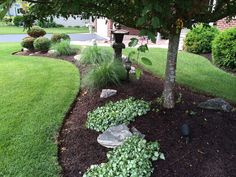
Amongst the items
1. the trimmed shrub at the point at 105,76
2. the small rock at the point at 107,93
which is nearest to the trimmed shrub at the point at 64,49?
the trimmed shrub at the point at 105,76

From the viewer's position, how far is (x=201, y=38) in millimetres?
8758

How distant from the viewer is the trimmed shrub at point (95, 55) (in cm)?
655

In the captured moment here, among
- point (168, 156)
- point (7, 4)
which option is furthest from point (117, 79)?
point (7, 4)

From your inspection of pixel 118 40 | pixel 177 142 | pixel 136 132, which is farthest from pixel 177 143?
pixel 118 40

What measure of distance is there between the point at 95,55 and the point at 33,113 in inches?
114

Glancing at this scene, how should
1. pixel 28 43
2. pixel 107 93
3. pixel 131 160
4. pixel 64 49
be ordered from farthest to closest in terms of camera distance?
pixel 28 43 → pixel 64 49 → pixel 107 93 → pixel 131 160

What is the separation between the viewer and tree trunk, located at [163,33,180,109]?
337cm

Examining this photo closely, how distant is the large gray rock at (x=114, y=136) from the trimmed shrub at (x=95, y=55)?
11.1 ft

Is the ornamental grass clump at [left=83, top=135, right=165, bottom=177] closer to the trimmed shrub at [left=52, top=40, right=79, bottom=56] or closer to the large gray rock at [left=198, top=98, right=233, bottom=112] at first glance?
the large gray rock at [left=198, top=98, right=233, bottom=112]

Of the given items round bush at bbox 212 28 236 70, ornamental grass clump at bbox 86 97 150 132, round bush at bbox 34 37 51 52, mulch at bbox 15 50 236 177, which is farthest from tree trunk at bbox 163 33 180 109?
round bush at bbox 34 37 51 52

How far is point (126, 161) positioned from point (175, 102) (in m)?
1.39

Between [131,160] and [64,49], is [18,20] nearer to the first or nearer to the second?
[131,160]

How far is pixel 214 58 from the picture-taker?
7492 mm

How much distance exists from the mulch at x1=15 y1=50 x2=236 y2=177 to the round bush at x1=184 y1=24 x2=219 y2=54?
5.24m
